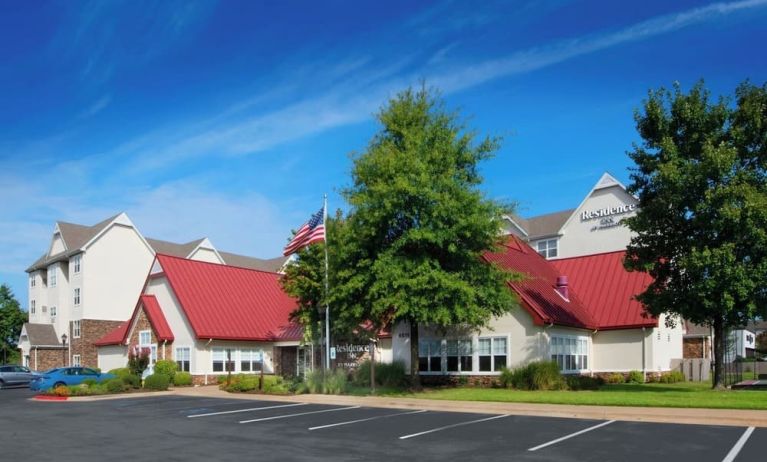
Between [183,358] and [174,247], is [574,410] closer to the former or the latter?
[183,358]

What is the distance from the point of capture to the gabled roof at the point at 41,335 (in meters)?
59.1

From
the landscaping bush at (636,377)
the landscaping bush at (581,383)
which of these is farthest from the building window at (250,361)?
the landscaping bush at (636,377)

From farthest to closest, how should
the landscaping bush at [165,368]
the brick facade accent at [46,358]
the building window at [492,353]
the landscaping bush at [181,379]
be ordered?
the brick facade accent at [46,358] < the landscaping bush at [165,368] < the landscaping bush at [181,379] < the building window at [492,353]

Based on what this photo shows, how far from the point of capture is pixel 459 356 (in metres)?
31.9

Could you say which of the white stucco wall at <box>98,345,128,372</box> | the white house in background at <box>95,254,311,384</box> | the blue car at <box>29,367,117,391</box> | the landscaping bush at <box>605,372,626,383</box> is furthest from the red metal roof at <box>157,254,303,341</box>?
the landscaping bush at <box>605,372,626,383</box>

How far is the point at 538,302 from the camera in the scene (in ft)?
103

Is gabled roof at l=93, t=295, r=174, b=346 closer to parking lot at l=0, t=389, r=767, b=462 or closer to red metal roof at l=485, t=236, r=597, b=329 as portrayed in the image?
parking lot at l=0, t=389, r=767, b=462

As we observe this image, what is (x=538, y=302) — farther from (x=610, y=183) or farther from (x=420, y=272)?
(x=610, y=183)

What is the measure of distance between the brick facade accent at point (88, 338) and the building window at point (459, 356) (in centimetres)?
3624

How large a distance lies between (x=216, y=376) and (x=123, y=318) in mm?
25646

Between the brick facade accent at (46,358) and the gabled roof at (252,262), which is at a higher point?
the gabled roof at (252,262)

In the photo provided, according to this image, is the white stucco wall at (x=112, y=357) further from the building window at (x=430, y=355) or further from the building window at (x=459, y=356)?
the building window at (x=459, y=356)

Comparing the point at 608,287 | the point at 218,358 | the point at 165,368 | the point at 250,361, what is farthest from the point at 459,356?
the point at 165,368

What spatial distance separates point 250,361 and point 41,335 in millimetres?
29246
